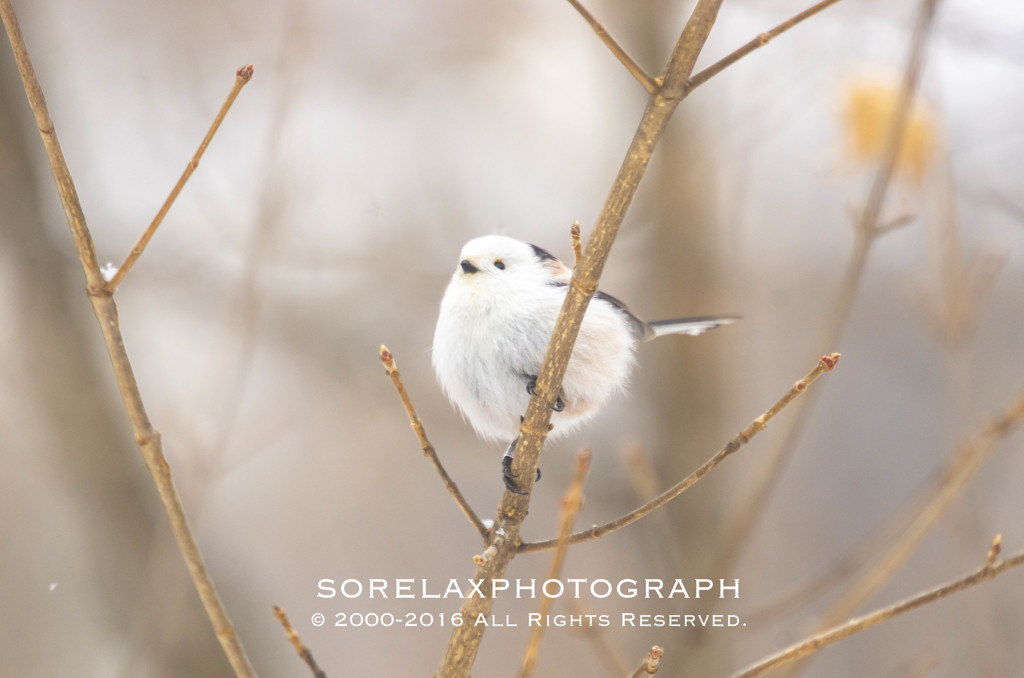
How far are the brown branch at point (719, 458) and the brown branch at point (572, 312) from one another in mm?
53

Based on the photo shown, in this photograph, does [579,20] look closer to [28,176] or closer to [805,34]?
[805,34]

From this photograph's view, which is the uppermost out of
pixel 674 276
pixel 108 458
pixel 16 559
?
pixel 674 276

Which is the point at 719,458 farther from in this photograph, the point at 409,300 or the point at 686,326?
the point at 409,300

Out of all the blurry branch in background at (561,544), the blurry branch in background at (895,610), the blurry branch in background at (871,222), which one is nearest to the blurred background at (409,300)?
the blurry branch in background at (871,222)

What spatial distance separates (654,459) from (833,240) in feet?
3.50

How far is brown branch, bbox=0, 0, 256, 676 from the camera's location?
65 cm

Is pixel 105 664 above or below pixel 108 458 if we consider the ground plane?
below

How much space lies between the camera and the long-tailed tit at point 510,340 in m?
1.24

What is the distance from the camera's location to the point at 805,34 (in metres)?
2.59

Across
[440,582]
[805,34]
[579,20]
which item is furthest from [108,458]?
[805,34]

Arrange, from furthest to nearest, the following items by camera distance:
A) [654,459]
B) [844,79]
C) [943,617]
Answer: [943,617]
[654,459]
[844,79]

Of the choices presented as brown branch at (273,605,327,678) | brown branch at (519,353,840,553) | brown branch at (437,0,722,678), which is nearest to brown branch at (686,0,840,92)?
brown branch at (437,0,722,678)

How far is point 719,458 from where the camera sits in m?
0.84

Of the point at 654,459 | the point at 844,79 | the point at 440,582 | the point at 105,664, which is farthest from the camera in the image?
the point at 654,459
